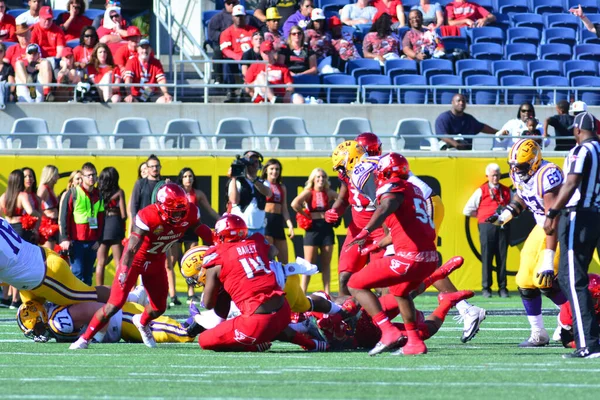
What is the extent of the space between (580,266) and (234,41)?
493 inches

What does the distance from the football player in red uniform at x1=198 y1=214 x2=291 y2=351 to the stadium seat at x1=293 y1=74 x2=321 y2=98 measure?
10640 millimetres

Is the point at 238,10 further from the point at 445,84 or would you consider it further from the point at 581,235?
the point at 581,235

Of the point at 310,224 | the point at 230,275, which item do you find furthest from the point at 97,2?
the point at 230,275

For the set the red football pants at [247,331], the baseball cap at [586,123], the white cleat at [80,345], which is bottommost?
the white cleat at [80,345]

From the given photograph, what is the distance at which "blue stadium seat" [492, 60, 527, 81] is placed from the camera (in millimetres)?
20641

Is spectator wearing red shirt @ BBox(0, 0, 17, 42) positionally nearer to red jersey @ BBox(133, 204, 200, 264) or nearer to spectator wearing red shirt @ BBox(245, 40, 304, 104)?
spectator wearing red shirt @ BBox(245, 40, 304, 104)

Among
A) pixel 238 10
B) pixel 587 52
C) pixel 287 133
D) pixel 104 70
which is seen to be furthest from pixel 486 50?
pixel 104 70

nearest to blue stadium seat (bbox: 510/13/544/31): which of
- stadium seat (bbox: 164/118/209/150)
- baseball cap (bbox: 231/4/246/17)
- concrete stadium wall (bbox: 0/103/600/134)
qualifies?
concrete stadium wall (bbox: 0/103/600/134)

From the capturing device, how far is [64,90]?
1839cm

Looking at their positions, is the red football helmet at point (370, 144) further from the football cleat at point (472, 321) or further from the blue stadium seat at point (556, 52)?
the blue stadium seat at point (556, 52)

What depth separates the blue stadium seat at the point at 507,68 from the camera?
2064cm

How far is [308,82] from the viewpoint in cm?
1955

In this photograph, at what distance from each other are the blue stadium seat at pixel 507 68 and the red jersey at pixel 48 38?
7.66 meters

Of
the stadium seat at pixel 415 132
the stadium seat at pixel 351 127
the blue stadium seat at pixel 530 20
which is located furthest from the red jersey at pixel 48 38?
the blue stadium seat at pixel 530 20
